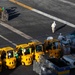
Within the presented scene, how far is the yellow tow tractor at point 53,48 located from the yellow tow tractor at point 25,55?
2391 mm

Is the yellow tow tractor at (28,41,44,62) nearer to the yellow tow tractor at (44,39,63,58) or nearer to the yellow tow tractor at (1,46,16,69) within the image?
the yellow tow tractor at (44,39,63,58)

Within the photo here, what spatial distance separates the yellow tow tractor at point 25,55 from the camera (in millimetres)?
33969

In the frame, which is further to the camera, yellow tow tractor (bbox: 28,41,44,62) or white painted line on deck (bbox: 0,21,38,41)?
white painted line on deck (bbox: 0,21,38,41)

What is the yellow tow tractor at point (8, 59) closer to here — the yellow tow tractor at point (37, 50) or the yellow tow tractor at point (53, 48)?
the yellow tow tractor at point (37, 50)

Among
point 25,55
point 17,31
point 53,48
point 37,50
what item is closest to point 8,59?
point 25,55

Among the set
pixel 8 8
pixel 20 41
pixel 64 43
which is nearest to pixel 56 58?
pixel 64 43

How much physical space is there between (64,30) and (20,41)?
8.71 m

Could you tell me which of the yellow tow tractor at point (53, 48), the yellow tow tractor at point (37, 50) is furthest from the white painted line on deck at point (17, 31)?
the yellow tow tractor at point (37, 50)

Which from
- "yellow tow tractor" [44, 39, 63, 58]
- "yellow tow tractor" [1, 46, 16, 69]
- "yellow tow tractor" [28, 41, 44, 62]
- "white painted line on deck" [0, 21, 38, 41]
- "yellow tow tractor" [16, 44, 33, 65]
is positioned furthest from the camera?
"white painted line on deck" [0, 21, 38, 41]

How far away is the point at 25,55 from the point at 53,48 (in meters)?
3.72

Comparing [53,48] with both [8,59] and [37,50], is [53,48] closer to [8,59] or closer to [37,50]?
[37,50]

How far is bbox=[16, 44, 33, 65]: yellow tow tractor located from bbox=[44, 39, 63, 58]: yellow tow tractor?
94.1 inches

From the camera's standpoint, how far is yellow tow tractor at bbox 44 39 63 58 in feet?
117

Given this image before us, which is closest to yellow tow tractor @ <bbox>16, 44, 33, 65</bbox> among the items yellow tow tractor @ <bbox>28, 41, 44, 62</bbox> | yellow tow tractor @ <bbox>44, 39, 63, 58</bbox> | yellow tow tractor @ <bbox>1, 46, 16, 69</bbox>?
yellow tow tractor @ <bbox>28, 41, 44, 62</bbox>
